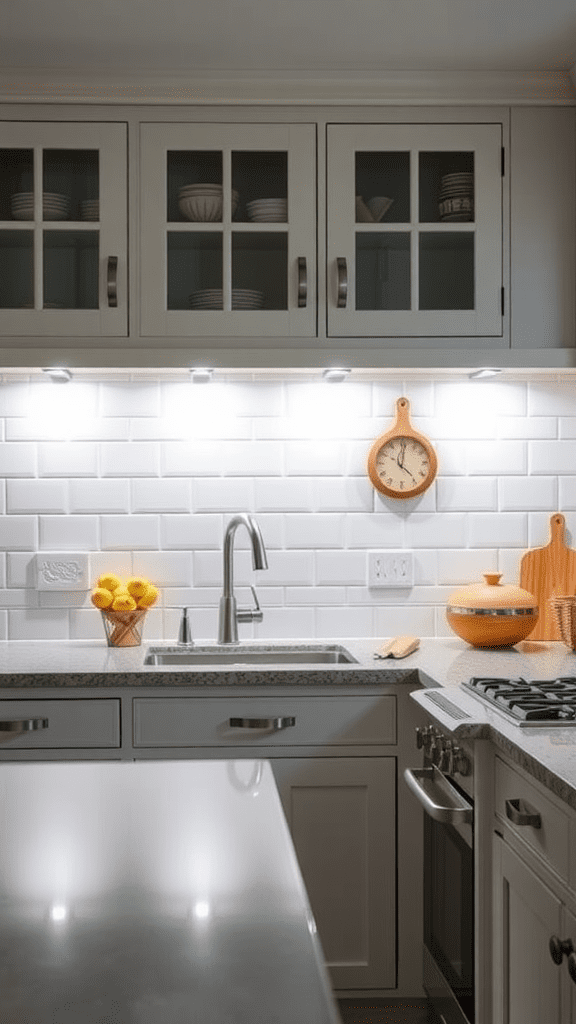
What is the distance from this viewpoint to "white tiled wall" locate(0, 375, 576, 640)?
3102 mm

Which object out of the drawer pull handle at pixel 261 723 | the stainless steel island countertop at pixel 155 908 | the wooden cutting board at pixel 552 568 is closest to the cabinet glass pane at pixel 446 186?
the wooden cutting board at pixel 552 568

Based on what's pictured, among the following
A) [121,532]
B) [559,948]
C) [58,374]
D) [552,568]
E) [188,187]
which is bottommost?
[559,948]

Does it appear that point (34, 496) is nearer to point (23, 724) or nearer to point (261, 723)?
point (23, 724)

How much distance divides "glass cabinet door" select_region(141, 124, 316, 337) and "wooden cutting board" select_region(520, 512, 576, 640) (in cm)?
97

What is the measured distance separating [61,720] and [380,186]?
64.9 inches

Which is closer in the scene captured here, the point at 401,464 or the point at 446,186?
the point at 446,186

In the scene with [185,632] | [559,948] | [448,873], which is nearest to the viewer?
[559,948]

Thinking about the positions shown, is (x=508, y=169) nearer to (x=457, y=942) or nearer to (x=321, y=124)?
(x=321, y=124)

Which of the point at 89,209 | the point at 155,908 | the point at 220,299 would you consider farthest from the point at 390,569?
the point at 155,908

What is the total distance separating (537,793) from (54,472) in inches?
76.1

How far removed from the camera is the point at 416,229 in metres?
2.83

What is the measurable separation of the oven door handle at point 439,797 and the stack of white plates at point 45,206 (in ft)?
5.69

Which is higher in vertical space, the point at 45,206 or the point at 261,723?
the point at 45,206

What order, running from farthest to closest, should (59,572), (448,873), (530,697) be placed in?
(59,572)
(448,873)
(530,697)
